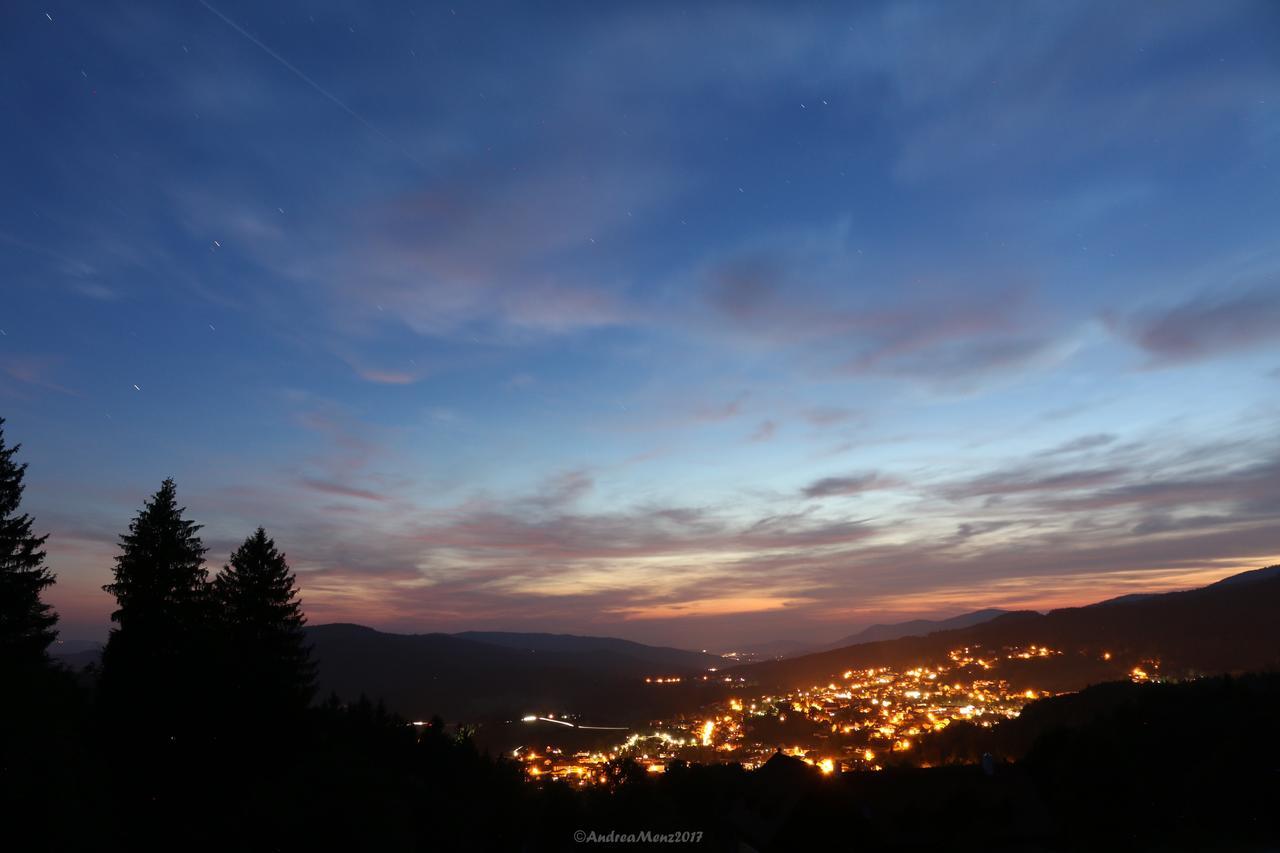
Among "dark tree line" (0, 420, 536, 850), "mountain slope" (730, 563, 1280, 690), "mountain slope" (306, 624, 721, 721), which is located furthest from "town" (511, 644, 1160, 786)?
"dark tree line" (0, 420, 536, 850)

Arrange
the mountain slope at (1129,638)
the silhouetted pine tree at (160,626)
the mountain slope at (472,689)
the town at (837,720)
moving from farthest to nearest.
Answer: the mountain slope at (472,689) → the mountain slope at (1129,638) → the town at (837,720) → the silhouetted pine tree at (160,626)

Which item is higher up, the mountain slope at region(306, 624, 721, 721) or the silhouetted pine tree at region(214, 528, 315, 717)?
the silhouetted pine tree at region(214, 528, 315, 717)

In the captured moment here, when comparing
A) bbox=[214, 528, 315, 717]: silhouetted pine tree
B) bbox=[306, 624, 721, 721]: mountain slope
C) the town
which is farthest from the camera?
bbox=[306, 624, 721, 721]: mountain slope

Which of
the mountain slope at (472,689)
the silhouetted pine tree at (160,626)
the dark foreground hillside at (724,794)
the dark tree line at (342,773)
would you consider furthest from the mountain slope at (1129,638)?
the silhouetted pine tree at (160,626)

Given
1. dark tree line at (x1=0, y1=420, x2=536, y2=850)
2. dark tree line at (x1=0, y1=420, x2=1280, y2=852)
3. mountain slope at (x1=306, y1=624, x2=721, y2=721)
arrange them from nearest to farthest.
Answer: dark tree line at (x1=0, y1=420, x2=536, y2=850) → dark tree line at (x1=0, y1=420, x2=1280, y2=852) → mountain slope at (x1=306, y1=624, x2=721, y2=721)

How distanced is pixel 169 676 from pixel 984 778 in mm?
43151

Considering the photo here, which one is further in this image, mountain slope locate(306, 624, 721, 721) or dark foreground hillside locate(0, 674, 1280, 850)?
mountain slope locate(306, 624, 721, 721)

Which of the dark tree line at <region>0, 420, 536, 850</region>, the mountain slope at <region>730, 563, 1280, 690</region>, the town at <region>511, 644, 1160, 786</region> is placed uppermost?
the dark tree line at <region>0, 420, 536, 850</region>

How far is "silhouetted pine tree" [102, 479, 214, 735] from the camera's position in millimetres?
24672

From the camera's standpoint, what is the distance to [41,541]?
27.8m

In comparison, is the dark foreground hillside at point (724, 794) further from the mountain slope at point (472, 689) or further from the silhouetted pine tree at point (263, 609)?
the mountain slope at point (472, 689)

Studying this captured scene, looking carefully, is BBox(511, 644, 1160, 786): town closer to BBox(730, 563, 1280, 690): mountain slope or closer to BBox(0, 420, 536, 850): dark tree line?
BBox(730, 563, 1280, 690): mountain slope

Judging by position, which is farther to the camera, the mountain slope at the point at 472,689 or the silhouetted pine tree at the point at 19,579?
the mountain slope at the point at 472,689

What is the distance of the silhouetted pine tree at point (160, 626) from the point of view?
24.7 metres
